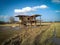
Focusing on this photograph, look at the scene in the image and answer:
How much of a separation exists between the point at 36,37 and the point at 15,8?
0.54 m

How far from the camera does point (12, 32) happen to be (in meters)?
2.42

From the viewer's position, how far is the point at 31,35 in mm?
2391

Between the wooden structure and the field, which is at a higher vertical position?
the wooden structure

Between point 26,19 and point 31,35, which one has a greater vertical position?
point 26,19

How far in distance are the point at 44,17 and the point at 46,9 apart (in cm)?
12

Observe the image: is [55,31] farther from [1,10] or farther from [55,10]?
[1,10]

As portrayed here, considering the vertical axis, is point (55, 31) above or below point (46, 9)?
below

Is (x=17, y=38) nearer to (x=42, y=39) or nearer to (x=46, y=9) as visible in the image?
(x=42, y=39)

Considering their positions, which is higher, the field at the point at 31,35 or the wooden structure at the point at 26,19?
the wooden structure at the point at 26,19

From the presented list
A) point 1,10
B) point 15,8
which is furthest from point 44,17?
point 1,10

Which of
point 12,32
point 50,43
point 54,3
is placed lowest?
point 50,43

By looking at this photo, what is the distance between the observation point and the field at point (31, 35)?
2.36m

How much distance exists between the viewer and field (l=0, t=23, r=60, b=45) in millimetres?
2355

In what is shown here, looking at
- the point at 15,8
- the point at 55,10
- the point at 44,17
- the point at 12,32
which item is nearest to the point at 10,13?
the point at 15,8
